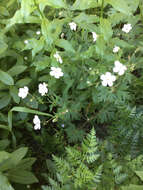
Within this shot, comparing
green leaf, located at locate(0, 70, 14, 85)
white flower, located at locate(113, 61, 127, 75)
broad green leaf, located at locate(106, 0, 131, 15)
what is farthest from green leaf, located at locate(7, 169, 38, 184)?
broad green leaf, located at locate(106, 0, 131, 15)

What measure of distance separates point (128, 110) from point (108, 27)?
0.68m

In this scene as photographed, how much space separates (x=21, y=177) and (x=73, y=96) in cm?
74

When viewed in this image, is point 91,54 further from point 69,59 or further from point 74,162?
point 74,162

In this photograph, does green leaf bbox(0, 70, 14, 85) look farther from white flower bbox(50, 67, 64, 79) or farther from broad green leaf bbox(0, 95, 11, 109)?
white flower bbox(50, 67, 64, 79)

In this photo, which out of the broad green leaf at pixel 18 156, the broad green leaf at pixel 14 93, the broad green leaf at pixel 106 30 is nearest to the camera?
the broad green leaf at pixel 106 30

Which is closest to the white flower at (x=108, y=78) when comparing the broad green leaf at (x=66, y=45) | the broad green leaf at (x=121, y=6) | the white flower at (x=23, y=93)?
the broad green leaf at (x=66, y=45)

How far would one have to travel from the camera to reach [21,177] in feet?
5.24

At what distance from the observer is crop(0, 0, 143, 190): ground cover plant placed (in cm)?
142

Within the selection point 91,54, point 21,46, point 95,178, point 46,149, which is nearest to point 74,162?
point 95,178

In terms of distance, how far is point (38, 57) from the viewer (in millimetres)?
1818

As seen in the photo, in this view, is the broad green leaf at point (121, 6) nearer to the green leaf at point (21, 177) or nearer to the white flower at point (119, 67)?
the white flower at point (119, 67)

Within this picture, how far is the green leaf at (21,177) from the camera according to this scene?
1582 mm

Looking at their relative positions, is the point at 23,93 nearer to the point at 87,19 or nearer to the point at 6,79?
the point at 6,79

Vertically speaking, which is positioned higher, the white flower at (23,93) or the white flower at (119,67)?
the white flower at (119,67)
